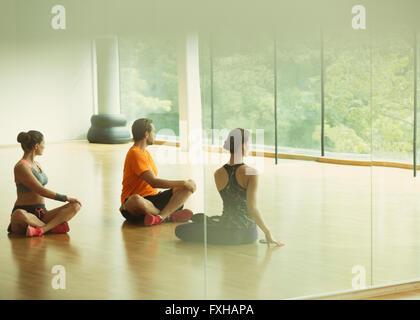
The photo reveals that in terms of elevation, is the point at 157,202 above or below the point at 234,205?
below

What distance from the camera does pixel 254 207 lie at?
4.47 m

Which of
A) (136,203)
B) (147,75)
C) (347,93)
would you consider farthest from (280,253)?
(147,75)

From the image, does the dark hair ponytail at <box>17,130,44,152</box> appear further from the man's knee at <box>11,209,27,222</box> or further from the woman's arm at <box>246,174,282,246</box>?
the woman's arm at <box>246,174,282,246</box>

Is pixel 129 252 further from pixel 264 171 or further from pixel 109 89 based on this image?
pixel 109 89

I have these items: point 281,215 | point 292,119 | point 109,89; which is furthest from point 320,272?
point 109,89

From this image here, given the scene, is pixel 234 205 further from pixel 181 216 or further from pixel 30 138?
pixel 30 138

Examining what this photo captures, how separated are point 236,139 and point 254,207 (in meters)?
0.42

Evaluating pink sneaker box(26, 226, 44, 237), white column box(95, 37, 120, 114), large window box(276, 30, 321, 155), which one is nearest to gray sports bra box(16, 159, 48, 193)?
pink sneaker box(26, 226, 44, 237)

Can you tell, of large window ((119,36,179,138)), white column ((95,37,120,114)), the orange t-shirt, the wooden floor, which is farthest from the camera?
large window ((119,36,179,138))

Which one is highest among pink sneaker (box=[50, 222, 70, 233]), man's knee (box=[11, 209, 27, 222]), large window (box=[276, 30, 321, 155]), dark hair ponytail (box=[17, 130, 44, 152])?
large window (box=[276, 30, 321, 155])

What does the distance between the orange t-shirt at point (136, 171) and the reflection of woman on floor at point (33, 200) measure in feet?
1.88

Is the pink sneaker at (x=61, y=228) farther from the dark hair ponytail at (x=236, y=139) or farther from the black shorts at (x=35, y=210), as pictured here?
the dark hair ponytail at (x=236, y=139)

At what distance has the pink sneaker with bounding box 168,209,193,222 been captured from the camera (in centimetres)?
625
